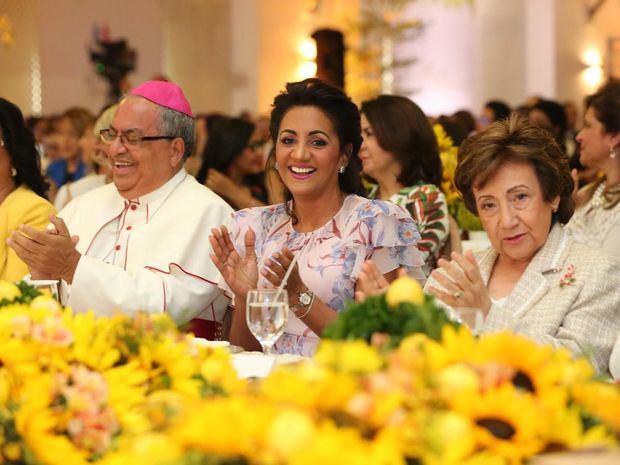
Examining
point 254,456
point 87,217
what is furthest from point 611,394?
point 87,217

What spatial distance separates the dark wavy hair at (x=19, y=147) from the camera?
16.6 ft

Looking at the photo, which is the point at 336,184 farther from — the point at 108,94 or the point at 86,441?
the point at 108,94

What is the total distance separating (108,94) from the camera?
52.4ft

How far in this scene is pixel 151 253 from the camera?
170 inches

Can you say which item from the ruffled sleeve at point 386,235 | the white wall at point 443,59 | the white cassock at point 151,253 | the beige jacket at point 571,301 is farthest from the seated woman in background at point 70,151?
the white wall at point 443,59

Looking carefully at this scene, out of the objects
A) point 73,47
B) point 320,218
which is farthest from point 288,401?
point 73,47

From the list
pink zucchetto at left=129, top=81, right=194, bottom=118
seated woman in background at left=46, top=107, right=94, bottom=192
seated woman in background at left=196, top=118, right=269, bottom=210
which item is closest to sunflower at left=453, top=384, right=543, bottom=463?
pink zucchetto at left=129, top=81, right=194, bottom=118

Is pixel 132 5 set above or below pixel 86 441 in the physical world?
above

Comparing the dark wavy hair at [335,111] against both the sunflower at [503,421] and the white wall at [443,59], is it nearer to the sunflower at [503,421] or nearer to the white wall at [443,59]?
the sunflower at [503,421]

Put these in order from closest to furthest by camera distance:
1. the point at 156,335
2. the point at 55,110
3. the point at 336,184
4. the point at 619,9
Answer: the point at 156,335 < the point at 336,184 < the point at 55,110 < the point at 619,9

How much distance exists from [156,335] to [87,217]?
2.69m

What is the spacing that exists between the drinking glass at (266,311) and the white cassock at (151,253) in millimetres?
1186

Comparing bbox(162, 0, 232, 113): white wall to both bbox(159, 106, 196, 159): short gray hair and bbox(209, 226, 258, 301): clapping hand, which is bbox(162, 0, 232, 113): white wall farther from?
bbox(209, 226, 258, 301): clapping hand

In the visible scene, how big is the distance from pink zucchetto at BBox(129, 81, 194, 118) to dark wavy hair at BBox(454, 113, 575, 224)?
1448 mm
